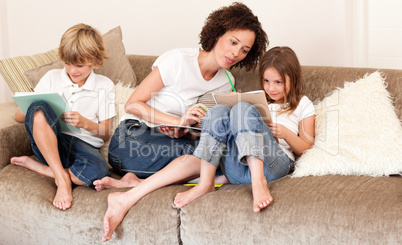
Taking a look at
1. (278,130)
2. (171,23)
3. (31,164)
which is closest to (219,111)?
(278,130)

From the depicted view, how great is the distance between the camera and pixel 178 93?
239cm

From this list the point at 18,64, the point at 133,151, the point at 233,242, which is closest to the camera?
the point at 233,242

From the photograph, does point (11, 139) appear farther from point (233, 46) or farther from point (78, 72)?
point (233, 46)

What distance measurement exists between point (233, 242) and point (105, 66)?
4.00 ft

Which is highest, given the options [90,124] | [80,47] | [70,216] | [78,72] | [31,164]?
[80,47]

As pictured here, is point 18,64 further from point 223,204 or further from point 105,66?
point 223,204

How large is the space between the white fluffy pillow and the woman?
16.8 inches

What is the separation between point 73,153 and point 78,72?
368mm

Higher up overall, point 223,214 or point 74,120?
point 74,120

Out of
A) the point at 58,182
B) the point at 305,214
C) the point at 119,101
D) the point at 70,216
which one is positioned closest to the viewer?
the point at 305,214

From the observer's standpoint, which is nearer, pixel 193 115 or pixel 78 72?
pixel 193 115

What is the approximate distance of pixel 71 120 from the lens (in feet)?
7.38

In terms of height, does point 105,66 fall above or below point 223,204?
above

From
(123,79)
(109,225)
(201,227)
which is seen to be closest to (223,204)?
(201,227)
